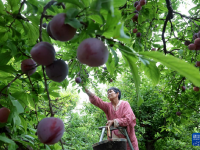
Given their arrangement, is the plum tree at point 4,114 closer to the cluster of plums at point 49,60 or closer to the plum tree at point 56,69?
the cluster of plums at point 49,60

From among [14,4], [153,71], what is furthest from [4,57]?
[153,71]

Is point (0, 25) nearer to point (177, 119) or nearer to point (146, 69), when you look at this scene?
point (146, 69)

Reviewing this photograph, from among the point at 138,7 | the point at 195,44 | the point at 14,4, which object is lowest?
the point at 14,4

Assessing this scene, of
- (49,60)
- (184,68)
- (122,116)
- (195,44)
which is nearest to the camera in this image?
→ (184,68)

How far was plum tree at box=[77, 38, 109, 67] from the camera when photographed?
42 cm

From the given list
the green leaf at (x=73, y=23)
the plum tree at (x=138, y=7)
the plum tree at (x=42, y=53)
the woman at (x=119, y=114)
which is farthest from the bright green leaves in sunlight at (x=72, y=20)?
the woman at (x=119, y=114)

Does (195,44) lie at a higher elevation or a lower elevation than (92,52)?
higher

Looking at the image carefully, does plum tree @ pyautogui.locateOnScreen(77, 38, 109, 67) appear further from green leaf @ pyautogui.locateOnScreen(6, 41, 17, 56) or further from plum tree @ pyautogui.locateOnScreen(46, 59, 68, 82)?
green leaf @ pyautogui.locateOnScreen(6, 41, 17, 56)

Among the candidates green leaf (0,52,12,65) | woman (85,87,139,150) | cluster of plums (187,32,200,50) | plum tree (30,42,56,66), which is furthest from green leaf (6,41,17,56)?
woman (85,87,139,150)

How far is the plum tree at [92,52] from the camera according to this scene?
424 millimetres

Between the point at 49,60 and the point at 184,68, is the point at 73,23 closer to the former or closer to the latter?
the point at 49,60

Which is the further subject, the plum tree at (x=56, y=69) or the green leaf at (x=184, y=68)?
the plum tree at (x=56, y=69)

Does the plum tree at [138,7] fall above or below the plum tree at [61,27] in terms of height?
above

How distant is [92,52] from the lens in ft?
1.39
